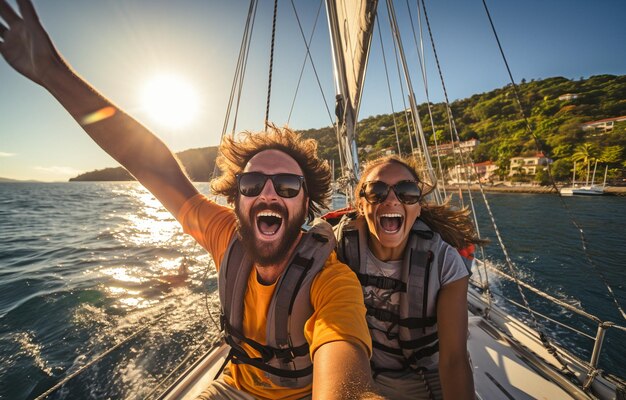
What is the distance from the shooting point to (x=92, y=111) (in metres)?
1.66

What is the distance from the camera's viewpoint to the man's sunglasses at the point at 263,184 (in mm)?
1836

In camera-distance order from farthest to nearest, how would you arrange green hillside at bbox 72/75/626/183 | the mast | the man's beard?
green hillside at bbox 72/75/626/183 → the mast → the man's beard

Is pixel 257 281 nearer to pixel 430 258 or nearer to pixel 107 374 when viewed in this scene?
pixel 430 258

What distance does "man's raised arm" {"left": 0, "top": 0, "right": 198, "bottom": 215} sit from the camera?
1427 millimetres

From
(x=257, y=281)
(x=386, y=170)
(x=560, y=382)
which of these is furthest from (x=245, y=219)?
(x=560, y=382)

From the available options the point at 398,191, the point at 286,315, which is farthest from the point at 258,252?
the point at 398,191

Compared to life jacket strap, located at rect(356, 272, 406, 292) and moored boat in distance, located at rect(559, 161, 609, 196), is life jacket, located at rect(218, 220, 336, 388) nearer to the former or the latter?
life jacket strap, located at rect(356, 272, 406, 292)

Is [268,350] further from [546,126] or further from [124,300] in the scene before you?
[546,126]

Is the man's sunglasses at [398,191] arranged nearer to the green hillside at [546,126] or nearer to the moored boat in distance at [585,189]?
the green hillside at [546,126]

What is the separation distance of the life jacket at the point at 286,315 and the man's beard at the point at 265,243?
88mm

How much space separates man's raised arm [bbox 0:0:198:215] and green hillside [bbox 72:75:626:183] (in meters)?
30.5

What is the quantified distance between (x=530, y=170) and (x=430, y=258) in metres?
67.4

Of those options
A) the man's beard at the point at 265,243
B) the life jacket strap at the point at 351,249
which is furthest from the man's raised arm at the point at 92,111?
the life jacket strap at the point at 351,249

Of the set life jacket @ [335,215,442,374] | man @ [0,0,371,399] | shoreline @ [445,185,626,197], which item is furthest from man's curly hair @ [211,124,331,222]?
shoreline @ [445,185,626,197]
